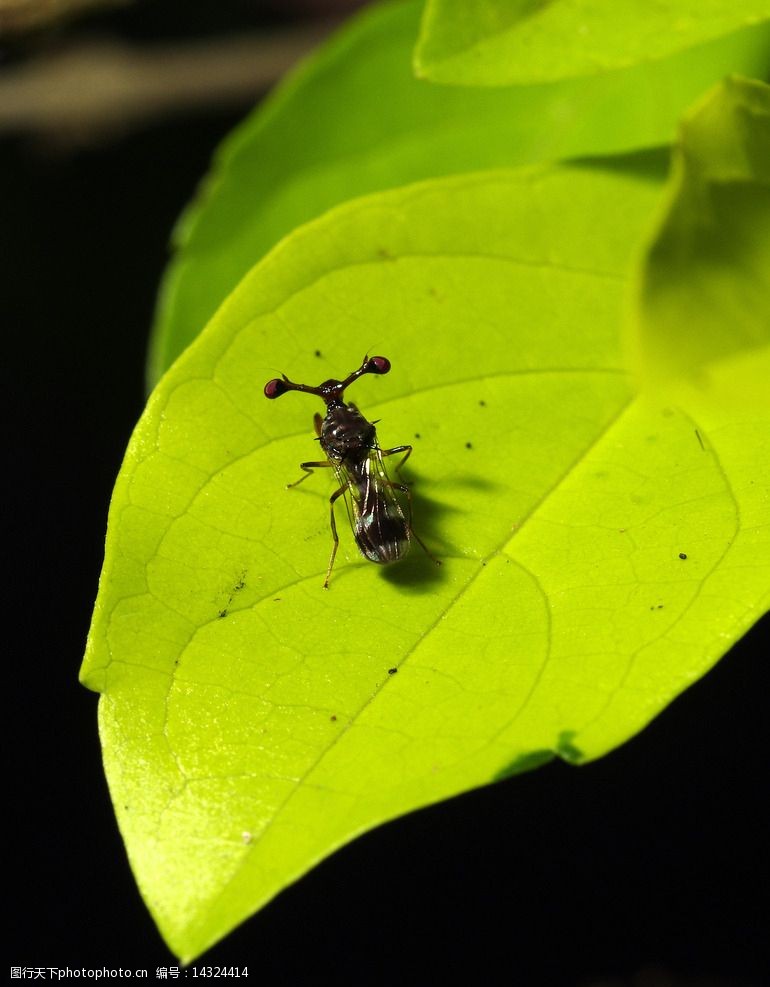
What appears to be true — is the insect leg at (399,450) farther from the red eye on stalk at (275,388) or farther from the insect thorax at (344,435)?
the red eye on stalk at (275,388)

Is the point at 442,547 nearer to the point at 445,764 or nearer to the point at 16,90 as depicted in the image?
the point at 445,764

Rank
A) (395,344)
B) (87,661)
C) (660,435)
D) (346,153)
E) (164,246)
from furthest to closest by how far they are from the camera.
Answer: (164,246) → (346,153) → (395,344) → (660,435) → (87,661)

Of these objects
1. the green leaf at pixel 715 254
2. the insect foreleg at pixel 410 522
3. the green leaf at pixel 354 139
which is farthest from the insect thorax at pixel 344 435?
the green leaf at pixel 715 254

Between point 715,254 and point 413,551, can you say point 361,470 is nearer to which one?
point 413,551

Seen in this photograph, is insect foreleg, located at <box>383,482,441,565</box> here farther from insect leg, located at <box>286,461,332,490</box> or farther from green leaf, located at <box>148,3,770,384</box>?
green leaf, located at <box>148,3,770,384</box>

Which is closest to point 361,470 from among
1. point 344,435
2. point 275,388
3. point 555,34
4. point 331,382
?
point 344,435

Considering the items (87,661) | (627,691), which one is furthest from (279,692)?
(627,691)

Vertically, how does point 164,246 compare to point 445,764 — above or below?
above


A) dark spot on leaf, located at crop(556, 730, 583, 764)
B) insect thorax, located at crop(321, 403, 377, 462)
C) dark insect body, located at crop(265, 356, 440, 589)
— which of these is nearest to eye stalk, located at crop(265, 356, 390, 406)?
dark insect body, located at crop(265, 356, 440, 589)

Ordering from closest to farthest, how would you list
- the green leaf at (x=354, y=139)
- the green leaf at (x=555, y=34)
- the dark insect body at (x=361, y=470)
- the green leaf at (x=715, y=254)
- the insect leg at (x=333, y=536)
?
1. the green leaf at (x=715, y=254)
2. the green leaf at (x=555, y=34)
3. the insect leg at (x=333, y=536)
4. the dark insect body at (x=361, y=470)
5. the green leaf at (x=354, y=139)
